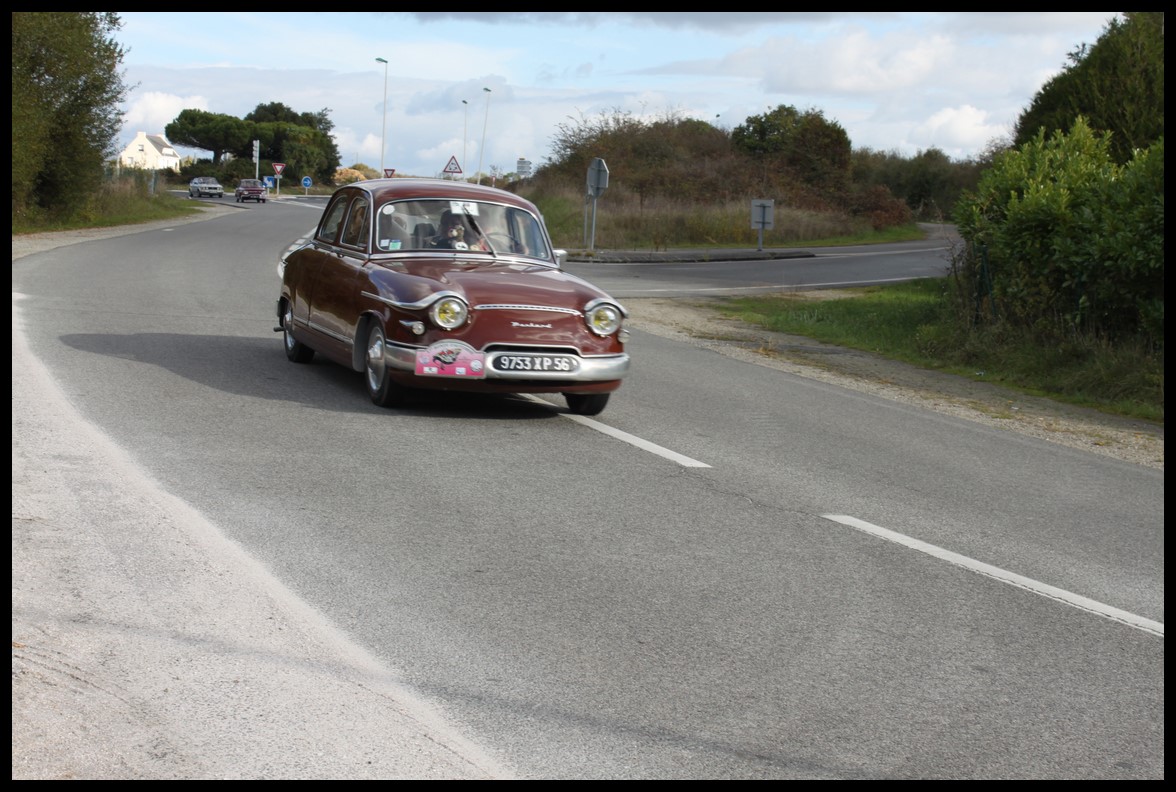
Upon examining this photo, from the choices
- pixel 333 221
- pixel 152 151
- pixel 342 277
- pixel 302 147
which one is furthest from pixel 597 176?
pixel 152 151

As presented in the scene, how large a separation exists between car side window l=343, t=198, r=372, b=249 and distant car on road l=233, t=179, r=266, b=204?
70.0 metres

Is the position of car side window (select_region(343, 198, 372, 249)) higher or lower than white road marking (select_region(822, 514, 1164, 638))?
higher

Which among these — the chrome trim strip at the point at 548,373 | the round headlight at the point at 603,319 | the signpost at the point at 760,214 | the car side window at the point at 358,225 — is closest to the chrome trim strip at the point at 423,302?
the chrome trim strip at the point at 548,373

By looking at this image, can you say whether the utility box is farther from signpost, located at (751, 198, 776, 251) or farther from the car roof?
the car roof

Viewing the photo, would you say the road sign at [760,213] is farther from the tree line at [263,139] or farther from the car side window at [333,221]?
the tree line at [263,139]

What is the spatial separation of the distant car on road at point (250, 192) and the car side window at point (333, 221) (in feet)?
228

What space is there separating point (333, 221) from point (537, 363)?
3.02 meters

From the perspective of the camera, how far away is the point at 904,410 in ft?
40.9

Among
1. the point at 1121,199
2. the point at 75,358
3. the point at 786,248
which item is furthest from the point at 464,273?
the point at 786,248

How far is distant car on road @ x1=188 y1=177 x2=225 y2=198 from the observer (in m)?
82.6

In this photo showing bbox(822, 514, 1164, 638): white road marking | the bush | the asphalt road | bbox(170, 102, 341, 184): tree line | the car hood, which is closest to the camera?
the asphalt road

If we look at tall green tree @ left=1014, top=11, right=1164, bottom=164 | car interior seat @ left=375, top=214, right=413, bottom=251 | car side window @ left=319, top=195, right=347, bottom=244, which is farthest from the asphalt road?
tall green tree @ left=1014, top=11, right=1164, bottom=164

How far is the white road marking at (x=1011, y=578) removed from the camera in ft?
18.8

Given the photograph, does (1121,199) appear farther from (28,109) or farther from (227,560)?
(28,109)
